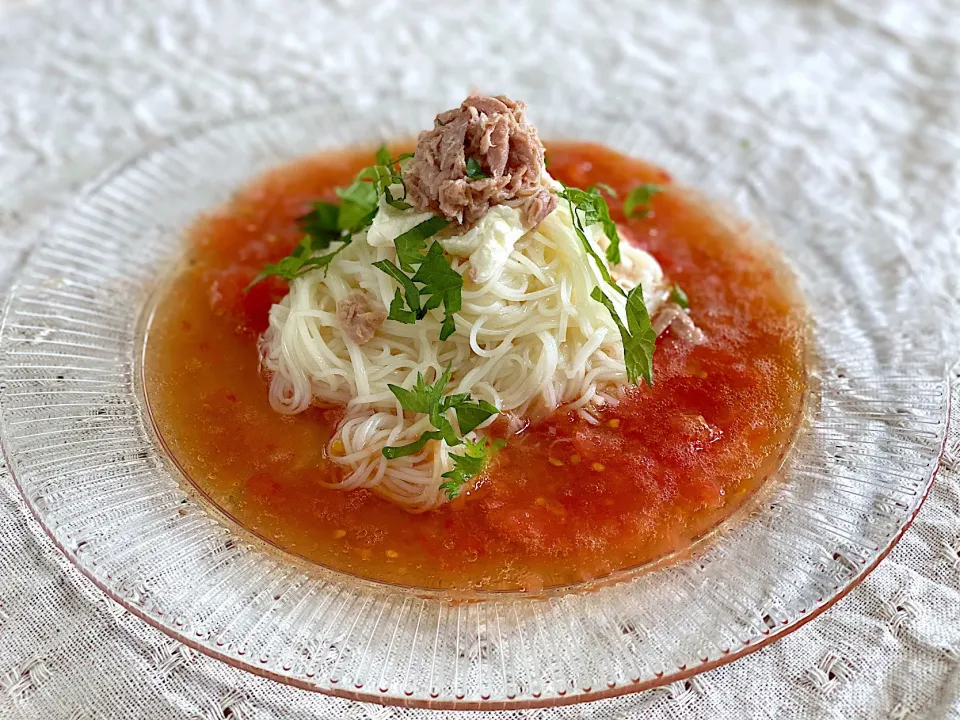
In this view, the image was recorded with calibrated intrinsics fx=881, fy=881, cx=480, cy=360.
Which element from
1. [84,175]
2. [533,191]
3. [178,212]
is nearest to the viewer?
[533,191]

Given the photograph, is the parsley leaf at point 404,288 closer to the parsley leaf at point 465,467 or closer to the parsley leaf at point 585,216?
the parsley leaf at point 465,467

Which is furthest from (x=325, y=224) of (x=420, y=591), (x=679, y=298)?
(x=420, y=591)

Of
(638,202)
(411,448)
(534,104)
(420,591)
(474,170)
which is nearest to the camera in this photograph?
(420,591)

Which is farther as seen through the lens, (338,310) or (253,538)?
(338,310)

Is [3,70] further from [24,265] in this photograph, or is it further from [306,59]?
[24,265]

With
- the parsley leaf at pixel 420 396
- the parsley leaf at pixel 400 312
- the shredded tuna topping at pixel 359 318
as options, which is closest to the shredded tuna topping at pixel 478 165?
the parsley leaf at pixel 400 312

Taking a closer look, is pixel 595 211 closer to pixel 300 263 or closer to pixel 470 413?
pixel 470 413

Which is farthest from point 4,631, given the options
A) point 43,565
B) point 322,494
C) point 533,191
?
point 533,191
